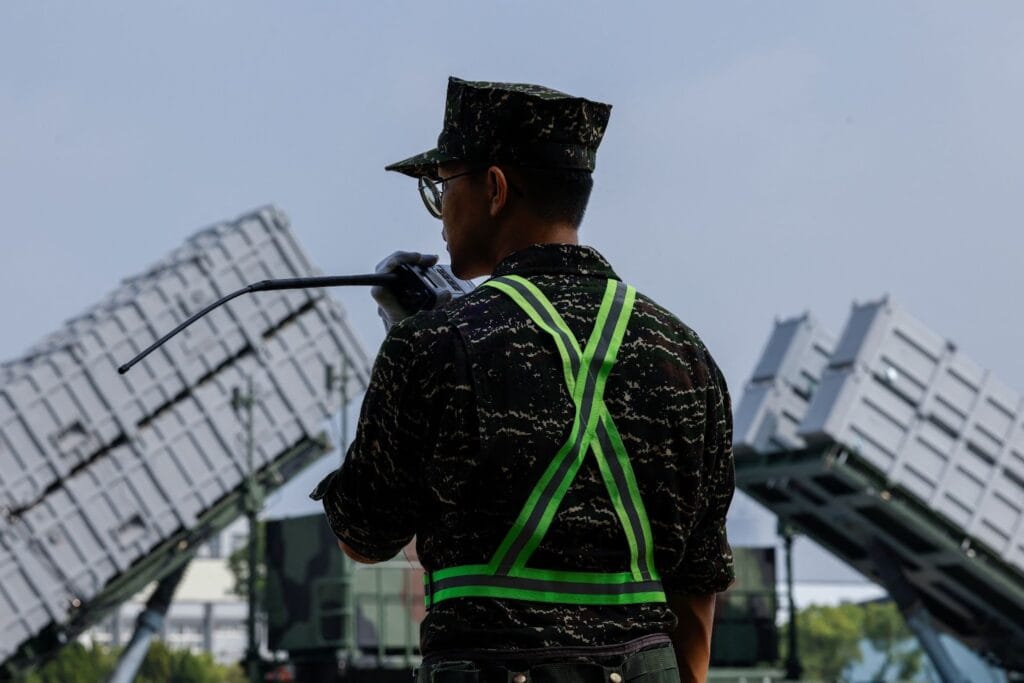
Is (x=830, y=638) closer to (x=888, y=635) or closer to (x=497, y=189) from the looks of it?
(x=888, y=635)

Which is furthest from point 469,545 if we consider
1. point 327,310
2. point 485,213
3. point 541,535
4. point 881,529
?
point 327,310

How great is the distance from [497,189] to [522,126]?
0.09 meters

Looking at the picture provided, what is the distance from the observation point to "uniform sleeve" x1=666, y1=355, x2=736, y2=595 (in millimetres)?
2564

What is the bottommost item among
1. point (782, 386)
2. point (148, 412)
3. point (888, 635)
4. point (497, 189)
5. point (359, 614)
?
point (888, 635)

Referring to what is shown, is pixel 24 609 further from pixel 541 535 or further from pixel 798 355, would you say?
pixel 541 535

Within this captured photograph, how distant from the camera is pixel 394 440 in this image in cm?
235

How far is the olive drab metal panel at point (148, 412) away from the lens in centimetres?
1852

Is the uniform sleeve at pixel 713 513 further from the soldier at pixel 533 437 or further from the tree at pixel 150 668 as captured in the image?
the tree at pixel 150 668

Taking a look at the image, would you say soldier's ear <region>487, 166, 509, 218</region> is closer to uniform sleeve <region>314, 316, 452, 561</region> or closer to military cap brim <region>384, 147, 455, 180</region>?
military cap brim <region>384, 147, 455, 180</region>

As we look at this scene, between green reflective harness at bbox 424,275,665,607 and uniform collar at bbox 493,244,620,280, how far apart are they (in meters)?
0.05

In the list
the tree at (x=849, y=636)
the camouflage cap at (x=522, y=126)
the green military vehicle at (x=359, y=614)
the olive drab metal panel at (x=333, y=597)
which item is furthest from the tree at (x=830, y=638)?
the camouflage cap at (x=522, y=126)

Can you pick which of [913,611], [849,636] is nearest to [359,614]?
[913,611]

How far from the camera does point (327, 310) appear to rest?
20500 mm

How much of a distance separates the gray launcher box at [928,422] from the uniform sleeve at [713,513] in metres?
15.0
